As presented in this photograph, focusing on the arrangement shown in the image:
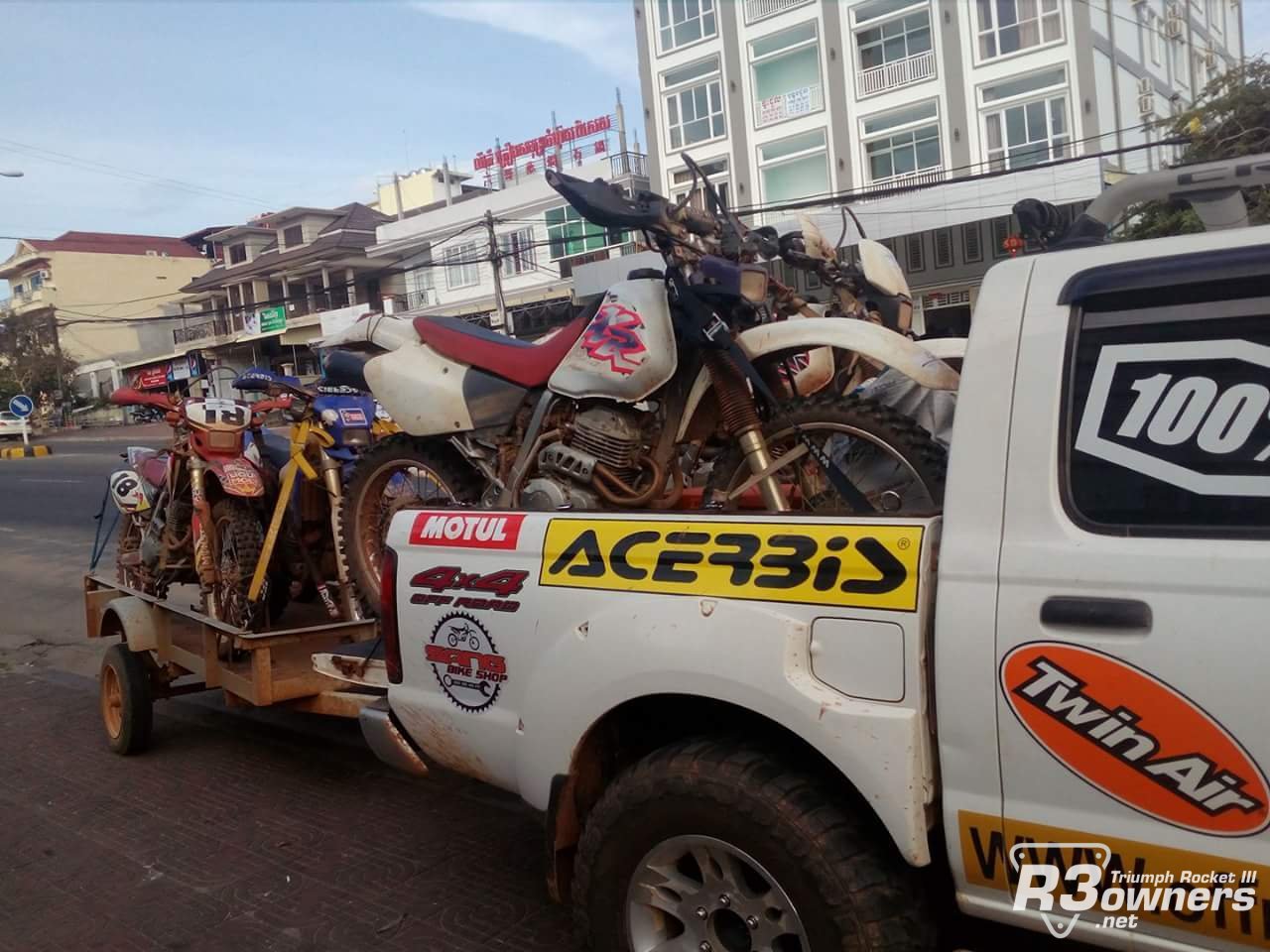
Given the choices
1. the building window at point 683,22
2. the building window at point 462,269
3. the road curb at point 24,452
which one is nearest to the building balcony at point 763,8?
the building window at point 683,22

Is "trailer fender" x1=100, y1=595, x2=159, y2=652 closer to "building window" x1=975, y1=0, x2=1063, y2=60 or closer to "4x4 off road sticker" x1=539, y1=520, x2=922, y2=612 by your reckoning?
"4x4 off road sticker" x1=539, y1=520, x2=922, y2=612

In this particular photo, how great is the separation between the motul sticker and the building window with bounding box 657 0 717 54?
34360 millimetres

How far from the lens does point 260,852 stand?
170 inches

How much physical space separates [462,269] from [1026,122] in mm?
21918

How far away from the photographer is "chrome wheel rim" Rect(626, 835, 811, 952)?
7.84 feet

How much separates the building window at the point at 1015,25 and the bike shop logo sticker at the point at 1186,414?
29.7 m

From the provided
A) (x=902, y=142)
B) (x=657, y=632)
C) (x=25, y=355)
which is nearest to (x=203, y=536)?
(x=657, y=632)

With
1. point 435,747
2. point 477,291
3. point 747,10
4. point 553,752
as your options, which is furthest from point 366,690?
point 477,291

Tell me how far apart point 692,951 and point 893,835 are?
673 mm

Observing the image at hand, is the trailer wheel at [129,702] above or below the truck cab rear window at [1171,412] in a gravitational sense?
below

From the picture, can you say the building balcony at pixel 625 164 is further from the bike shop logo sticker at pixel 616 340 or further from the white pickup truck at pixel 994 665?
the white pickup truck at pixel 994 665

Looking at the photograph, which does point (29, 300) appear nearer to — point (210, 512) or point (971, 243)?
point (971, 243)

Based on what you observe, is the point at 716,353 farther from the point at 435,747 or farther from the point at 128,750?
the point at 128,750

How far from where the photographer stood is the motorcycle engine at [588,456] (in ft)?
14.4
